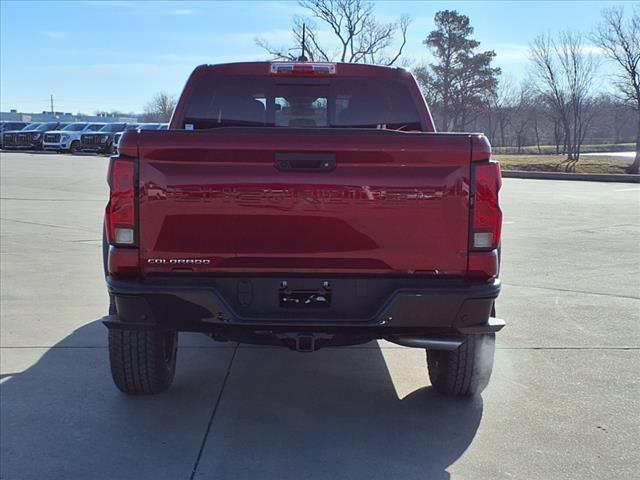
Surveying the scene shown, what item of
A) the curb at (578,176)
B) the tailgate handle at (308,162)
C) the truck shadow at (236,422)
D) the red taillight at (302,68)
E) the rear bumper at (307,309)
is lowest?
the truck shadow at (236,422)

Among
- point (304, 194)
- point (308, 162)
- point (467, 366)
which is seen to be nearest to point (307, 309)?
point (304, 194)

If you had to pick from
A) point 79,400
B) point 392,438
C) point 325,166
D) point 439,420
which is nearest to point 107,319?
point 79,400

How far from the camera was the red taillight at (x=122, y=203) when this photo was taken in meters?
3.33

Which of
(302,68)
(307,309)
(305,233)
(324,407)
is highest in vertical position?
(302,68)

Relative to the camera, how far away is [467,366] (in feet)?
13.5

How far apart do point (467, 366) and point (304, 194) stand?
158cm

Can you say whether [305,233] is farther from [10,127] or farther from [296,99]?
[10,127]

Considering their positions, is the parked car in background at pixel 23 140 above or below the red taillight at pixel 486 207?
above

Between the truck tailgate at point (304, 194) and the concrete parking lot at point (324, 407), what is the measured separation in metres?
1.08

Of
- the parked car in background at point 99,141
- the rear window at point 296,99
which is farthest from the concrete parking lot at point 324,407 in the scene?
the parked car in background at point 99,141

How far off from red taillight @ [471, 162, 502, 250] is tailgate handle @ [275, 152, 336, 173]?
70 centimetres

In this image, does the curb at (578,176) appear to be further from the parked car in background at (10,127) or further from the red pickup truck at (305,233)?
the parked car in background at (10,127)

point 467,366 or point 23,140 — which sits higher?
point 23,140

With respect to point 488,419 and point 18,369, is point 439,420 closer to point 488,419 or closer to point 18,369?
point 488,419
